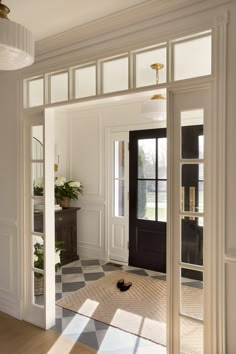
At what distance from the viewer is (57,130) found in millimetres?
5215

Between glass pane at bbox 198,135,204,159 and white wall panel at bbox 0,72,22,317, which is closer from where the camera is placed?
glass pane at bbox 198,135,204,159

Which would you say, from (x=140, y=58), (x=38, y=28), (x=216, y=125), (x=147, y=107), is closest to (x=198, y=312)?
(x=216, y=125)

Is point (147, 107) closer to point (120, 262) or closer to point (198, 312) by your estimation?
point (198, 312)

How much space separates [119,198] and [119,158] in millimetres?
688

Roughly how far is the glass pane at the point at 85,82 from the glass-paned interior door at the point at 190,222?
803mm

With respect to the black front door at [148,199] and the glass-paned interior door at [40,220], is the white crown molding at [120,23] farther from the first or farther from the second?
the black front door at [148,199]

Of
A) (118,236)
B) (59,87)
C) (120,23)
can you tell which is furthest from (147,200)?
(120,23)

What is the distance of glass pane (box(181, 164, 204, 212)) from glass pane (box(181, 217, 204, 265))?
0.31ft

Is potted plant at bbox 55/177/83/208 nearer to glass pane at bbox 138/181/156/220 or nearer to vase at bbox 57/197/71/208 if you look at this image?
vase at bbox 57/197/71/208

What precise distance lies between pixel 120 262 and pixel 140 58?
11.5ft

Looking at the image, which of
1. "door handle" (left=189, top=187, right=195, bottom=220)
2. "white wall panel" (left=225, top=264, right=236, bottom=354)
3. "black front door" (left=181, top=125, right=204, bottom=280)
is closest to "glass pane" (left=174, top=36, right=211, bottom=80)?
"black front door" (left=181, top=125, right=204, bottom=280)

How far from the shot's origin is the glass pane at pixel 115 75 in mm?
2379

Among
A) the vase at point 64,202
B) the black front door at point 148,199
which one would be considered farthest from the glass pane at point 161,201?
the vase at point 64,202

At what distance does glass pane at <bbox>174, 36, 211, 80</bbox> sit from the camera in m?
1.95
